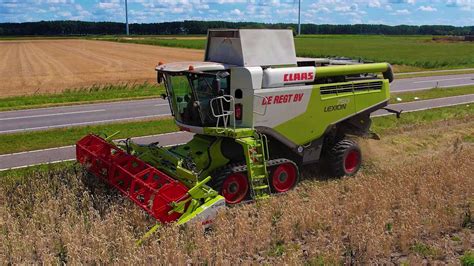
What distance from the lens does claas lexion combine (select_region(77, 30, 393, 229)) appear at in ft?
27.0

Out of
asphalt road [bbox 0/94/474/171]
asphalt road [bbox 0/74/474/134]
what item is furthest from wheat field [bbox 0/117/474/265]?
asphalt road [bbox 0/74/474/134]

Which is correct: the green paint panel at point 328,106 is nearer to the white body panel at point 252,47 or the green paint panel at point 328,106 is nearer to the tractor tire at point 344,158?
the tractor tire at point 344,158

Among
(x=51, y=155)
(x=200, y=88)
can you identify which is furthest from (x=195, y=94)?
(x=51, y=155)

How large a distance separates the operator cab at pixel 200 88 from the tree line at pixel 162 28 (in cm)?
12602

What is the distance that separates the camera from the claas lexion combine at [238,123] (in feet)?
27.0

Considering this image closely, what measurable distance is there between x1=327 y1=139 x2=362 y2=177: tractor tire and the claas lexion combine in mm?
46

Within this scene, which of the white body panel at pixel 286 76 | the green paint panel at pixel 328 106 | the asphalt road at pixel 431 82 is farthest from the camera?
the asphalt road at pixel 431 82

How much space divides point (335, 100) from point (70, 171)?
5.47 metres

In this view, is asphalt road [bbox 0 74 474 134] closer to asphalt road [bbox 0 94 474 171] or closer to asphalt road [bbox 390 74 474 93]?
asphalt road [bbox 0 94 474 171]

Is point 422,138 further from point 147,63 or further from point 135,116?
point 147,63

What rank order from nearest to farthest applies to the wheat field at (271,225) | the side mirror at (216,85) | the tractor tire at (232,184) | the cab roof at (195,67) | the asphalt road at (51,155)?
the wheat field at (271,225) < the tractor tire at (232,184) < the side mirror at (216,85) < the cab roof at (195,67) < the asphalt road at (51,155)

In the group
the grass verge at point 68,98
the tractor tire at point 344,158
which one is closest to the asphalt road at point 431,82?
the grass verge at point 68,98

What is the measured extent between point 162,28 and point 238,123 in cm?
14093

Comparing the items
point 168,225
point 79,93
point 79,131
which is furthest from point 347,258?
point 79,93
